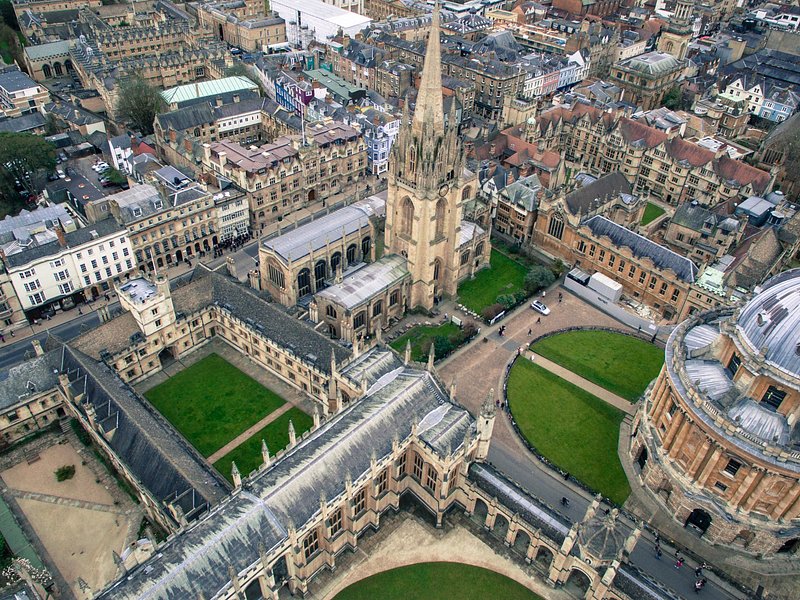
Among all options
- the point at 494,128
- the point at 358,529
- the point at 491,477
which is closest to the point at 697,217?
the point at 494,128

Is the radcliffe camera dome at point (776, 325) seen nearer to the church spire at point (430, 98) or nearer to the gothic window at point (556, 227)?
the gothic window at point (556, 227)

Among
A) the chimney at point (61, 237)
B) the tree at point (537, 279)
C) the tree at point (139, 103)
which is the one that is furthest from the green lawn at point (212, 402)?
the tree at point (139, 103)

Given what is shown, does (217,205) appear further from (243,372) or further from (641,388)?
(641,388)

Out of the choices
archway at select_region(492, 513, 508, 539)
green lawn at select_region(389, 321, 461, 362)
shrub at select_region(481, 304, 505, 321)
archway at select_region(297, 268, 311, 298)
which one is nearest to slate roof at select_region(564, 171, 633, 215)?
shrub at select_region(481, 304, 505, 321)

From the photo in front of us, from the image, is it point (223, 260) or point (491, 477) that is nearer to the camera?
point (491, 477)

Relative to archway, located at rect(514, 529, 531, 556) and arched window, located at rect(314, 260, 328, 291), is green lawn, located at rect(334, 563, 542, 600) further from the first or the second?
arched window, located at rect(314, 260, 328, 291)

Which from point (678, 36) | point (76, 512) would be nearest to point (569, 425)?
point (76, 512)
